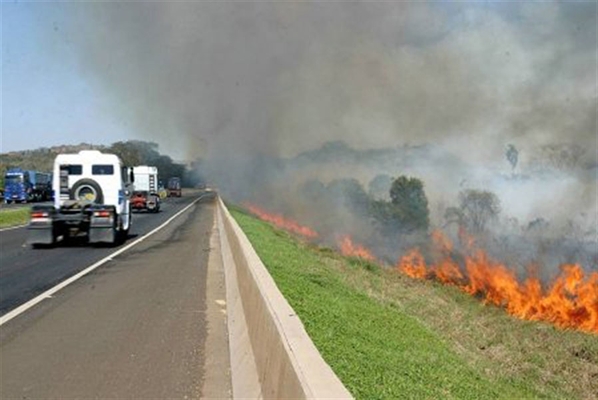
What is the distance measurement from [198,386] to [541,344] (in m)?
12.1

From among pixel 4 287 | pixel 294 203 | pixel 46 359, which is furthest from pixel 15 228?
pixel 294 203

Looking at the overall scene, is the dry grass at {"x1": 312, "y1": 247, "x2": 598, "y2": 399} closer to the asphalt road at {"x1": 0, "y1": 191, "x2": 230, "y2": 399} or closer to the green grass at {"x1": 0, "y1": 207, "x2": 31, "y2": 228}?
the asphalt road at {"x1": 0, "y1": 191, "x2": 230, "y2": 399}

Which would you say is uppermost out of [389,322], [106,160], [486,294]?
[106,160]

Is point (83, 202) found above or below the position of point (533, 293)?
above

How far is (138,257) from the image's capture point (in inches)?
754

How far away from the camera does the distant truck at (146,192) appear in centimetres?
4794

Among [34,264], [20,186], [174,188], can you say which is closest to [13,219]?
[34,264]

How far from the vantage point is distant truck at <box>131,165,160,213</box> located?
47.9m

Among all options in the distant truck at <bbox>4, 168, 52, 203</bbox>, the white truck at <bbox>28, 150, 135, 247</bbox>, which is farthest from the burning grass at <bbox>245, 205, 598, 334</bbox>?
the distant truck at <bbox>4, 168, 52, 203</bbox>

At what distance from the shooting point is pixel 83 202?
22266 mm

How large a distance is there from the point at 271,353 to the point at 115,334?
399 cm

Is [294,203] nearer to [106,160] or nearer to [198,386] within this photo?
[106,160]

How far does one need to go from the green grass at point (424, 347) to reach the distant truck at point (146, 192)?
93.3ft

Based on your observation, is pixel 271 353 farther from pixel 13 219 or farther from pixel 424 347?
pixel 13 219
